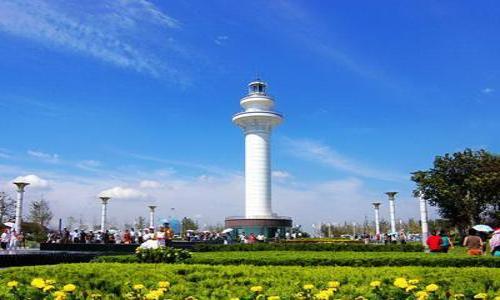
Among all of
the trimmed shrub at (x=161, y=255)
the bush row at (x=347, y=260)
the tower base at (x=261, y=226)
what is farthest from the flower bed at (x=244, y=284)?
the tower base at (x=261, y=226)

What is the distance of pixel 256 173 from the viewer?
169 feet

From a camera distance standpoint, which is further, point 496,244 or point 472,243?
point 472,243

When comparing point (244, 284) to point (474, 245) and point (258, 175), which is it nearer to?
point (474, 245)

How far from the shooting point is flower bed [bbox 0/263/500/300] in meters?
5.48

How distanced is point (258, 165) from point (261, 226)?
6.44 metres

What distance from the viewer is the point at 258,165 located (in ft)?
170

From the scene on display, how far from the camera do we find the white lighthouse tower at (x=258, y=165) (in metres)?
50.4

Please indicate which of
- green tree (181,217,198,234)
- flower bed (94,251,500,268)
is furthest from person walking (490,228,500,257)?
green tree (181,217,198,234)

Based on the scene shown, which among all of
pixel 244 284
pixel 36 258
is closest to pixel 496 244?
pixel 244 284

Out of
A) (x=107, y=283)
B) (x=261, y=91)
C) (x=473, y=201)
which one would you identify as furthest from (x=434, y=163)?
(x=107, y=283)

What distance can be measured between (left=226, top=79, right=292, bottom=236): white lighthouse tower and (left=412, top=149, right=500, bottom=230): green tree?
17.2m

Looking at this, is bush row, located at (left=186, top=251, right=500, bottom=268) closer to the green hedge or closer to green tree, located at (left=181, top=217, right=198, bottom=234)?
the green hedge

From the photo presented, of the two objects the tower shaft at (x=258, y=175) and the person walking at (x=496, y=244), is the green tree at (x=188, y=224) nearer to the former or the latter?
the tower shaft at (x=258, y=175)

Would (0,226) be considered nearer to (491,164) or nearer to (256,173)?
(256,173)
